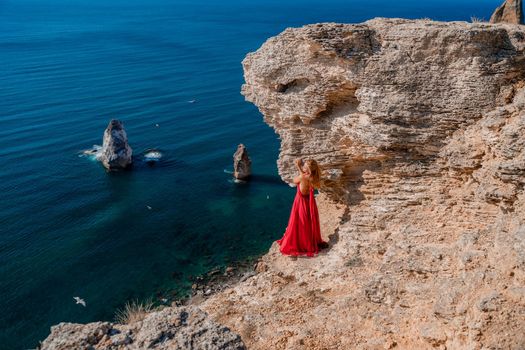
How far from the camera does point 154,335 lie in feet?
22.6

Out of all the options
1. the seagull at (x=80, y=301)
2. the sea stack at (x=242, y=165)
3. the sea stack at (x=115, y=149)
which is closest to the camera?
the seagull at (x=80, y=301)

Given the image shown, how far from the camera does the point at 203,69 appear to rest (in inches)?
3071

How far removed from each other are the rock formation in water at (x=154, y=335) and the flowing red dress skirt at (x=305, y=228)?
870 cm

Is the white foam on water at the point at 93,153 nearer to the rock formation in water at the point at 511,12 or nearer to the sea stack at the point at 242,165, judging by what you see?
the sea stack at the point at 242,165

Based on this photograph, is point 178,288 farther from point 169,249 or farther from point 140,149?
point 140,149

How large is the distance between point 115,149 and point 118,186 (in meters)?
4.27

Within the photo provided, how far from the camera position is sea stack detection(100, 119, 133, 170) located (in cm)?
4262

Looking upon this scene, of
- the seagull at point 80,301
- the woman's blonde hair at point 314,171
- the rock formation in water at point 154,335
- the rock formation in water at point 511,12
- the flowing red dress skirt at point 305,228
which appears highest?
the rock formation in water at point 511,12

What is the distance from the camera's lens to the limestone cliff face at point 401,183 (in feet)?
33.2

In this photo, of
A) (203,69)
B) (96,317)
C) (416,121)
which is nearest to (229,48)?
(203,69)

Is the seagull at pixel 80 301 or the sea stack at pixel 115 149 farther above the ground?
the sea stack at pixel 115 149

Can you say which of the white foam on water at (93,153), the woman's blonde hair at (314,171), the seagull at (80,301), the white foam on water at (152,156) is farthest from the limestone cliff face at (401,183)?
the white foam on water at (93,153)

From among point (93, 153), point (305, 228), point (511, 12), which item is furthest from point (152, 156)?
point (511, 12)

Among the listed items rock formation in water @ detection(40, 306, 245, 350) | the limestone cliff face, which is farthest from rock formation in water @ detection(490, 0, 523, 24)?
rock formation in water @ detection(40, 306, 245, 350)
